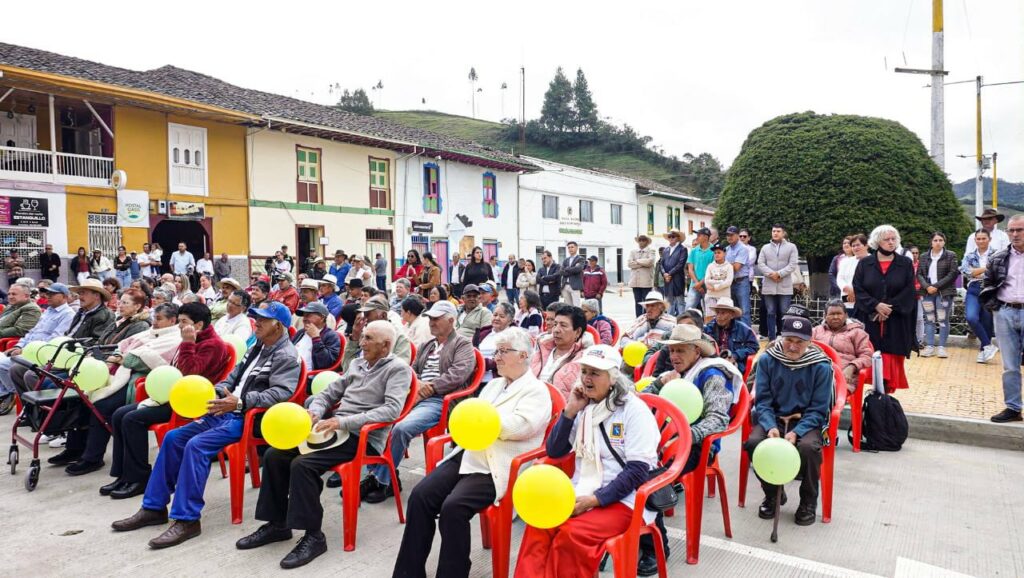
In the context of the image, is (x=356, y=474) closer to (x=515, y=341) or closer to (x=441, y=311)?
(x=515, y=341)

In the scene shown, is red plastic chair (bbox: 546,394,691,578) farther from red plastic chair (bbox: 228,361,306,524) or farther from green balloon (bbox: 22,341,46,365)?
green balloon (bbox: 22,341,46,365)

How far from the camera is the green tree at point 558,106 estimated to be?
67750mm

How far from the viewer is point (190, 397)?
4363mm

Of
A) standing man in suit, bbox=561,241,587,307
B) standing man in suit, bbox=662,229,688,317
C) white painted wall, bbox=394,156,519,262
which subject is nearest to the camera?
standing man in suit, bbox=662,229,688,317

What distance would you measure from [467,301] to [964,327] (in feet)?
28.7

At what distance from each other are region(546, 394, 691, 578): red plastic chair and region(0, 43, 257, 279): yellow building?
18877 mm

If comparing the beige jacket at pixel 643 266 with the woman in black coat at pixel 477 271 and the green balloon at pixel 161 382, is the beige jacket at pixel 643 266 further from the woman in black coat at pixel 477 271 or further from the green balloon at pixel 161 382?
the green balloon at pixel 161 382

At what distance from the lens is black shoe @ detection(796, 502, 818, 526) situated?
408 cm

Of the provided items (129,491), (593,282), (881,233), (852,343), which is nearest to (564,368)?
(852,343)

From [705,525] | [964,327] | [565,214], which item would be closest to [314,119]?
[565,214]

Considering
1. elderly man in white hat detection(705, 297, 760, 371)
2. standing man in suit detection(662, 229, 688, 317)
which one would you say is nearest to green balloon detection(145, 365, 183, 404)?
elderly man in white hat detection(705, 297, 760, 371)

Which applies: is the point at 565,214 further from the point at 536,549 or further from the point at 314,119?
the point at 536,549

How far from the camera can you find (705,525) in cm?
414

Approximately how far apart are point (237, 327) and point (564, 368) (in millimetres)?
3801
